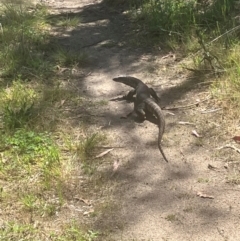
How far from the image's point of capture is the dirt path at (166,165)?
10.8 ft

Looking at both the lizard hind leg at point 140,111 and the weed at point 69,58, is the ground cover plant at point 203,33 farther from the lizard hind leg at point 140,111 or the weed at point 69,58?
the weed at point 69,58

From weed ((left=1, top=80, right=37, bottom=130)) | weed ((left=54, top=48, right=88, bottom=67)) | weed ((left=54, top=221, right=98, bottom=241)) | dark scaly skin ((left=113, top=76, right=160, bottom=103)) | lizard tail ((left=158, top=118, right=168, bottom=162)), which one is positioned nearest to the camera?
weed ((left=54, top=221, right=98, bottom=241))

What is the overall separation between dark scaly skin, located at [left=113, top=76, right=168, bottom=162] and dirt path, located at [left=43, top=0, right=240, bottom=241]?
0.12 meters

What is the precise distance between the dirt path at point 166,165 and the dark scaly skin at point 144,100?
4.8 inches

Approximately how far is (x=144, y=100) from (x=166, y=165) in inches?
43.3

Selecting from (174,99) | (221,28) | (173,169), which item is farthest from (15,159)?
(221,28)

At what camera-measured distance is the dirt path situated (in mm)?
3303

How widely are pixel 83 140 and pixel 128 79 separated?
144 centimetres

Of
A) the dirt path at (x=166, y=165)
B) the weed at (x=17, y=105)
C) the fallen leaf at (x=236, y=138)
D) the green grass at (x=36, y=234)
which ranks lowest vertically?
the dirt path at (x=166, y=165)

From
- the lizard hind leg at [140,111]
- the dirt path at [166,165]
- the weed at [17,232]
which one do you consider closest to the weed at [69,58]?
the dirt path at [166,165]

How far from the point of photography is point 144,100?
496 centimetres

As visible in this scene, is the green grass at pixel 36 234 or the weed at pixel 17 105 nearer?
the green grass at pixel 36 234

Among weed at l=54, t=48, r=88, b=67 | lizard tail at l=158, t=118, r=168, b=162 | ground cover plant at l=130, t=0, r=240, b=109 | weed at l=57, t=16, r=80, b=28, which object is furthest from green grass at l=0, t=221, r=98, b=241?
weed at l=57, t=16, r=80, b=28

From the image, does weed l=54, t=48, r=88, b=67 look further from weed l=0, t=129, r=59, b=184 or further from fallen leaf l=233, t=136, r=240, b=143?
fallen leaf l=233, t=136, r=240, b=143
